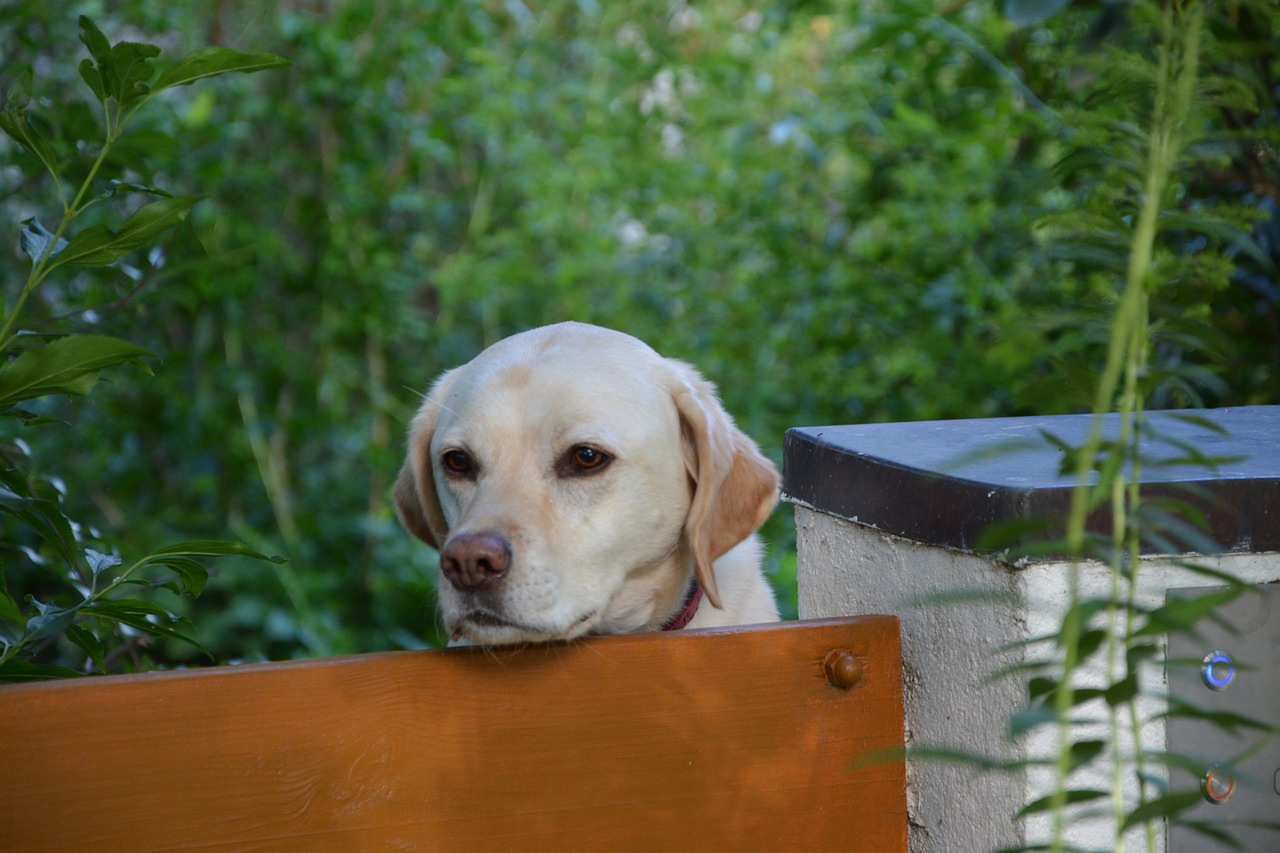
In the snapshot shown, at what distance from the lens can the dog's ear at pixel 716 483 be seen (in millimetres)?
2037

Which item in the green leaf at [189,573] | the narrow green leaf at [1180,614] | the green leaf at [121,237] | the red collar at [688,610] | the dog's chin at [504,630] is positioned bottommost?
the red collar at [688,610]

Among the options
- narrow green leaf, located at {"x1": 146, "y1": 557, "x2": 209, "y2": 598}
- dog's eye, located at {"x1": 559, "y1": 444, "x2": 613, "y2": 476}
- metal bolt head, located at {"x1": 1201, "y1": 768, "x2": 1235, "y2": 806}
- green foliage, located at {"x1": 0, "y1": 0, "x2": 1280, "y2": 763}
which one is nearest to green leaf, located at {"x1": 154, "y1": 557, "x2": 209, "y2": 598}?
narrow green leaf, located at {"x1": 146, "y1": 557, "x2": 209, "y2": 598}

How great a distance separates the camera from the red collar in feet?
6.78

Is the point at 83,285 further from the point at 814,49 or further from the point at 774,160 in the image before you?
the point at 814,49

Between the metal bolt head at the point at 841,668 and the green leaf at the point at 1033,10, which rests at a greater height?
the green leaf at the point at 1033,10

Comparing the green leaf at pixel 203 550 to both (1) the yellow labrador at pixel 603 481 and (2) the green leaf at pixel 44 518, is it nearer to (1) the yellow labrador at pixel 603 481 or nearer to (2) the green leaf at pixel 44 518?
(2) the green leaf at pixel 44 518

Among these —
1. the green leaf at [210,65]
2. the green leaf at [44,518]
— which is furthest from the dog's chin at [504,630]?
the green leaf at [210,65]

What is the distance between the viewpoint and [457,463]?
2.09 metres

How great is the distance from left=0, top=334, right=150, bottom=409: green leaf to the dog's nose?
2.02 ft

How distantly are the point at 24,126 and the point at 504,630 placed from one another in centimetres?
84

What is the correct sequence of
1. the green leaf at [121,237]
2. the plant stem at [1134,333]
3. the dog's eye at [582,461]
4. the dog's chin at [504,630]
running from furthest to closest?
the dog's eye at [582,461] → the dog's chin at [504,630] → the green leaf at [121,237] → the plant stem at [1134,333]

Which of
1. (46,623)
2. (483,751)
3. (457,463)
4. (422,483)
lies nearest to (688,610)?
(457,463)

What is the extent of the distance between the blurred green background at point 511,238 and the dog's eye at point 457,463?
4.93ft

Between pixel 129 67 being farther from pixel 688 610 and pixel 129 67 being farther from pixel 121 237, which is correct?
Result: pixel 688 610
